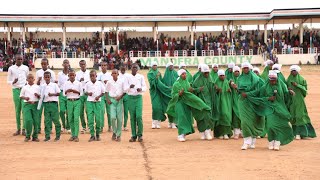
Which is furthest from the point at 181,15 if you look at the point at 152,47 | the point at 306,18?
the point at 306,18

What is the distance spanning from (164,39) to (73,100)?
118 ft

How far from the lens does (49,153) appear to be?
12.7 metres

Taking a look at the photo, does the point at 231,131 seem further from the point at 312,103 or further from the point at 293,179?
the point at 312,103

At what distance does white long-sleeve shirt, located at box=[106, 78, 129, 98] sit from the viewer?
46.9 feet

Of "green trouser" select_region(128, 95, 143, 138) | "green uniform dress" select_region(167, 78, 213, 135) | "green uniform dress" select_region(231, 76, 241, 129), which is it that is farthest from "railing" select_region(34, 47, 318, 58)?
"green trouser" select_region(128, 95, 143, 138)

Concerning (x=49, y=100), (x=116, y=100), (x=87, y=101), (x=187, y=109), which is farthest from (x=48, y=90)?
(x=187, y=109)

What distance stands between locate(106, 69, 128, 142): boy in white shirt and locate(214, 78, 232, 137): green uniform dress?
227cm

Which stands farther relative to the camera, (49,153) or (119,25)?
(119,25)

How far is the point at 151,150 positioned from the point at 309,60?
3407 centimetres

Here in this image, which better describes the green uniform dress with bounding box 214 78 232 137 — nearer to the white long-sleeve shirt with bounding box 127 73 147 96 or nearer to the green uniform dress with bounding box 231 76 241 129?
the green uniform dress with bounding box 231 76 241 129

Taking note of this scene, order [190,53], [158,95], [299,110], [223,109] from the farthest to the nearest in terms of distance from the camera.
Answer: [190,53] < [158,95] < [223,109] < [299,110]

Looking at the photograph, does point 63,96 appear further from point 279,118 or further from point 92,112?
point 279,118

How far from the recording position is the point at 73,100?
14469 mm

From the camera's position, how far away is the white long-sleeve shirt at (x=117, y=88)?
14305mm
